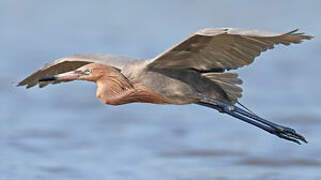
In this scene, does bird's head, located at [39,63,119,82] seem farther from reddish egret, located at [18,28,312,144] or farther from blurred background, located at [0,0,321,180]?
blurred background, located at [0,0,321,180]

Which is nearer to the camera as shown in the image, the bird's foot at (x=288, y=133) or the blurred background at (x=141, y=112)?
the bird's foot at (x=288, y=133)

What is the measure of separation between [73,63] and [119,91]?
1020 mm

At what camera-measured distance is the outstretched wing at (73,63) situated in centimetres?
984

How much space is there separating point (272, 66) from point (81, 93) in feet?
9.49

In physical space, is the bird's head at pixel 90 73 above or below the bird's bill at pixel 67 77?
above

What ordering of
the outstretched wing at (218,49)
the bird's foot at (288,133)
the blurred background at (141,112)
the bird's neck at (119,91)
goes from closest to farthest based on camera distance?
the outstretched wing at (218,49) → the bird's neck at (119,91) → the bird's foot at (288,133) → the blurred background at (141,112)

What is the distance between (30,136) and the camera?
1295cm

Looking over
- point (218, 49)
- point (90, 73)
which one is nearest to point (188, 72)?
point (218, 49)

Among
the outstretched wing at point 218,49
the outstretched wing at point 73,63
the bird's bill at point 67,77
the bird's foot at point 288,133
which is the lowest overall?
the bird's bill at point 67,77

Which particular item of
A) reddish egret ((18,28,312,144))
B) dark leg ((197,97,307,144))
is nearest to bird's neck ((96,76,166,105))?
reddish egret ((18,28,312,144))

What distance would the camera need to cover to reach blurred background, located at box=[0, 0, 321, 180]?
11820 millimetres

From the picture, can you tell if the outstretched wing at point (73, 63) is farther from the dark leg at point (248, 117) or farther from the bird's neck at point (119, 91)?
the dark leg at point (248, 117)

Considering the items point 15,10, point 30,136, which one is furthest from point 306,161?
point 15,10

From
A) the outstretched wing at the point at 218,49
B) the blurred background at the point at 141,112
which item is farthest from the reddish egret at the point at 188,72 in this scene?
the blurred background at the point at 141,112
